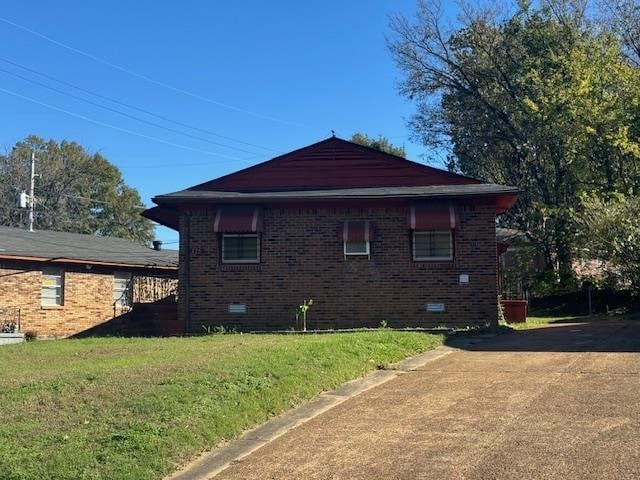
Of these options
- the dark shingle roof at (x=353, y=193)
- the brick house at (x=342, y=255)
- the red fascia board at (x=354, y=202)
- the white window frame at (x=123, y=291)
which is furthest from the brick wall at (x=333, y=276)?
the white window frame at (x=123, y=291)

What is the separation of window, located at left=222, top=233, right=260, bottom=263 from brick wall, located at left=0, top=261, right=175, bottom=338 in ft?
24.9

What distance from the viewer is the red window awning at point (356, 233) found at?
1641 cm

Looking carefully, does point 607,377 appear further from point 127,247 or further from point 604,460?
point 127,247

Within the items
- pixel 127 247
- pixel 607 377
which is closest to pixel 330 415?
pixel 607 377

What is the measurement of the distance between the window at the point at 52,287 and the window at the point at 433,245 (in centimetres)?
1207

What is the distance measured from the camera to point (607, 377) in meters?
8.48

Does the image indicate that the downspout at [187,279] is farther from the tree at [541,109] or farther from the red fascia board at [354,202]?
the tree at [541,109]

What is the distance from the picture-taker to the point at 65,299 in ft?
71.3

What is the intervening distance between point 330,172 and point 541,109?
1165cm

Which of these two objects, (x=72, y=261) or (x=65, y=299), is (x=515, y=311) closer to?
(x=72, y=261)

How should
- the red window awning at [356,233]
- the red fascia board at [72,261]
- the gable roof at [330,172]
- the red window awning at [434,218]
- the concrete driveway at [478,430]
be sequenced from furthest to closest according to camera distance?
the red fascia board at [72,261]
the gable roof at [330,172]
the red window awning at [356,233]
the red window awning at [434,218]
the concrete driveway at [478,430]

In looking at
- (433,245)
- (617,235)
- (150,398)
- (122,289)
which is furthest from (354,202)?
(122,289)

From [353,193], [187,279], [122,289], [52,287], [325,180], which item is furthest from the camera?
[122,289]

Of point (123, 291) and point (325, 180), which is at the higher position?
point (325, 180)
